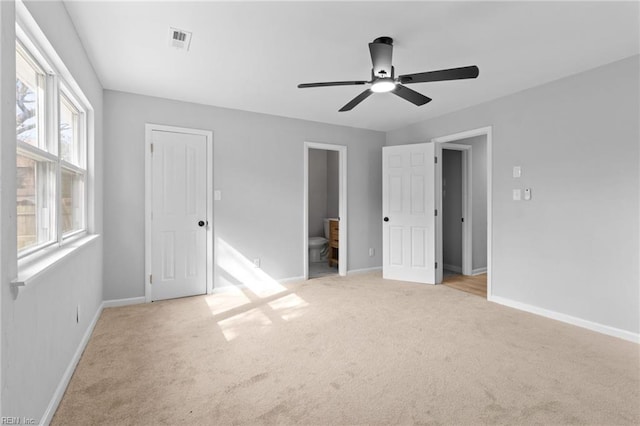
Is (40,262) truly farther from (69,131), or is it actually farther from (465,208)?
(465,208)

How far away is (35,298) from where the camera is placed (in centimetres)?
157

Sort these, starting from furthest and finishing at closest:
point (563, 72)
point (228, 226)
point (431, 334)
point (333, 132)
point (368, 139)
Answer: point (368, 139) → point (333, 132) → point (228, 226) → point (563, 72) → point (431, 334)

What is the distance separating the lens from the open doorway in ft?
17.1

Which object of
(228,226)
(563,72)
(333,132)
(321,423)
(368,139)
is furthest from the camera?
(368,139)

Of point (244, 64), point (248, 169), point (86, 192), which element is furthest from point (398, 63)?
point (86, 192)

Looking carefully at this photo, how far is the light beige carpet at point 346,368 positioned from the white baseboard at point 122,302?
17 cm

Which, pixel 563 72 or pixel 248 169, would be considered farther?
pixel 248 169

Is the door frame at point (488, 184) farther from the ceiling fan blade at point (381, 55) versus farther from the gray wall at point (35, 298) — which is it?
the gray wall at point (35, 298)

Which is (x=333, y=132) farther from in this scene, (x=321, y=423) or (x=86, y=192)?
(x=321, y=423)

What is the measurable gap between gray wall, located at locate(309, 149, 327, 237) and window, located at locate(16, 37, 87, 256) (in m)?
4.88

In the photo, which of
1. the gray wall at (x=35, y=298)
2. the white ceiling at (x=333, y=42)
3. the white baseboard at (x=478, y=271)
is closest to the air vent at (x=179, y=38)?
the white ceiling at (x=333, y=42)

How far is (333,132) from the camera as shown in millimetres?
5121

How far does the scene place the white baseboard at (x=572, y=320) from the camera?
2815 millimetres

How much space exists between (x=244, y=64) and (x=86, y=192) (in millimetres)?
1889
